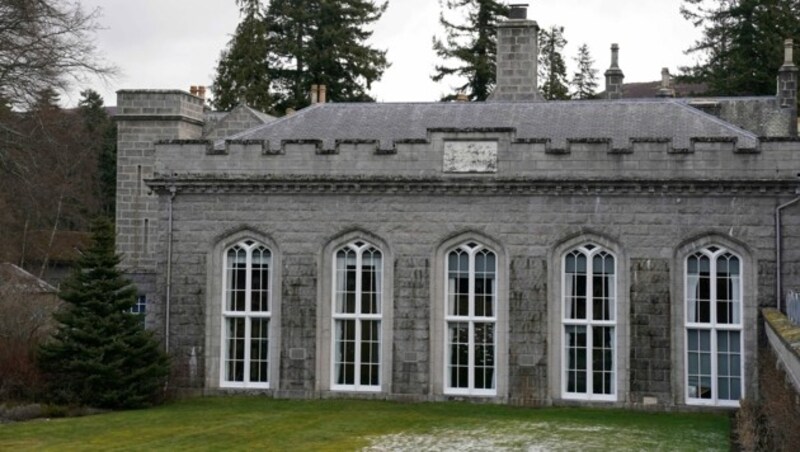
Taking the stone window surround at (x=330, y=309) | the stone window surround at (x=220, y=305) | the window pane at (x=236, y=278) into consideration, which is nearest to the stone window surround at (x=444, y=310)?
the stone window surround at (x=330, y=309)

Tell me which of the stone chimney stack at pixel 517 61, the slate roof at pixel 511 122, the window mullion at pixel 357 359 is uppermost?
the stone chimney stack at pixel 517 61

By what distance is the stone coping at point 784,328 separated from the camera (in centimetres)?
1343

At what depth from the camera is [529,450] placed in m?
17.0

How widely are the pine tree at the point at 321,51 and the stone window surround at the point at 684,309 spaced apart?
1091 inches

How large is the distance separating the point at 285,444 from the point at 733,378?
9483 mm

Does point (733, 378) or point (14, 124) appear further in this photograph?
point (14, 124)

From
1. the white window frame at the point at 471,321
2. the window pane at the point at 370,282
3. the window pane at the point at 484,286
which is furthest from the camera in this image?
the window pane at the point at 370,282

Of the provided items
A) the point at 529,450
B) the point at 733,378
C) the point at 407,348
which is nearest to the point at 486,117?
the point at 407,348

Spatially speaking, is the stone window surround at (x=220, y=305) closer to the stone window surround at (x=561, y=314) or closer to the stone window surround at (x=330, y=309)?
the stone window surround at (x=330, y=309)

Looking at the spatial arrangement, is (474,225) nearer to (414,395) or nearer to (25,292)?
(414,395)

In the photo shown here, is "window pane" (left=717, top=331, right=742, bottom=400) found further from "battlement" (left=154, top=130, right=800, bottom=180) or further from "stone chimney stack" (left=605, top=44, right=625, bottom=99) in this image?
"stone chimney stack" (left=605, top=44, right=625, bottom=99)

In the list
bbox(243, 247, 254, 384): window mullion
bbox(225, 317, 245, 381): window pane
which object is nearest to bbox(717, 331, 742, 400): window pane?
bbox(243, 247, 254, 384): window mullion

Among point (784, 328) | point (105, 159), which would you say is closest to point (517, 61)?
point (784, 328)

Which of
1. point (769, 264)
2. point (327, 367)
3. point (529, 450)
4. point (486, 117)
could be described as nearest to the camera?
point (529, 450)
